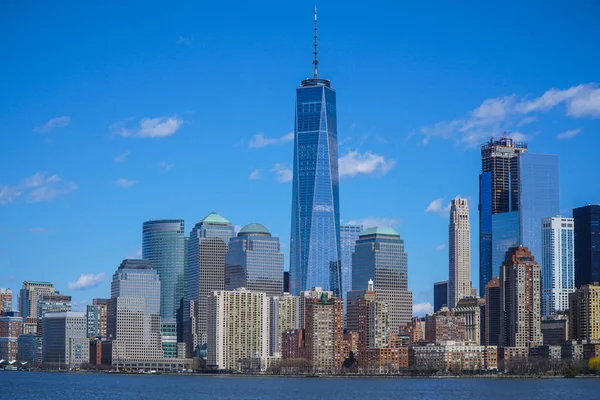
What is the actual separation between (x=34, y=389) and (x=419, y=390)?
52.5m

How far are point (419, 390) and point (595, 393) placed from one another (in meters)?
26.0

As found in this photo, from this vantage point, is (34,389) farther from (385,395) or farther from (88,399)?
(385,395)

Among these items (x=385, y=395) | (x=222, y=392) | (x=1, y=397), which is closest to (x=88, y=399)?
(x=1, y=397)

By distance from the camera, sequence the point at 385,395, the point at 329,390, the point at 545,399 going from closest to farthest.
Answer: the point at 545,399 < the point at 385,395 < the point at 329,390

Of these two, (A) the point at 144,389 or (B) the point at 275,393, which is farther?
(A) the point at 144,389

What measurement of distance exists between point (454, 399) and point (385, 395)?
11.8 metres

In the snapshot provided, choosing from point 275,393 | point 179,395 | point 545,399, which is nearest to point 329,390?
point 275,393

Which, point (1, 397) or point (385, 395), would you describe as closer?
point (1, 397)

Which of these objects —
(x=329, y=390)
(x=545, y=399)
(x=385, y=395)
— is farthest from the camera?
(x=329, y=390)

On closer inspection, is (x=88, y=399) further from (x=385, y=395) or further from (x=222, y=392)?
(x=385, y=395)

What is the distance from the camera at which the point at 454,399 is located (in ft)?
519

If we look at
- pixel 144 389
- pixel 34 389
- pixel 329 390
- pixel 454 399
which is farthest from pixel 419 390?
pixel 34 389

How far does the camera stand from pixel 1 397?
156m

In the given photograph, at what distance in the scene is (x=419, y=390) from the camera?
184m
